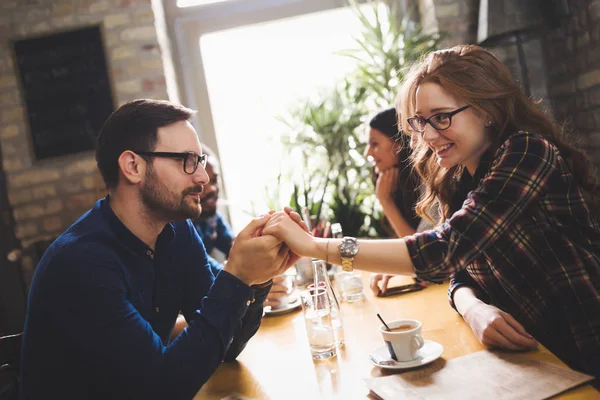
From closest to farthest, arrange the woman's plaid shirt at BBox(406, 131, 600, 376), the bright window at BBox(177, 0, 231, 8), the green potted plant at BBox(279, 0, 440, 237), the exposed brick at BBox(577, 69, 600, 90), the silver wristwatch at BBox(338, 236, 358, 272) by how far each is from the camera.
A: the woman's plaid shirt at BBox(406, 131, 600, 376), the silver wristwatch at BBox(338, 236, 358, 272), the exposed brick at BBox(577, 69, 600, 90), the green potted plant at BBox(279, 0, 440, 237), the bright window at BBox(177, 0, 231, 8)

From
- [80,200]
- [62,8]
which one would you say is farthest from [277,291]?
[62,8]

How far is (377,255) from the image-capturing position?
56.6 inches

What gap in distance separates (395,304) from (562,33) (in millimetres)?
2357

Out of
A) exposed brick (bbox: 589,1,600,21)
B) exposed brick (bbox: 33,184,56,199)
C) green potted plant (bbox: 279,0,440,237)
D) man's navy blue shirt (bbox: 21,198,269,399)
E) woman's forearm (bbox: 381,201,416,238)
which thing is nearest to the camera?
man's navy blue shirt (bbox: 21,198,269,399)

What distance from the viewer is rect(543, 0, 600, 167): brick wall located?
3002mm

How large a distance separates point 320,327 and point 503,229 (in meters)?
0.50

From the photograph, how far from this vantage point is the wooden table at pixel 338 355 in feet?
4.03

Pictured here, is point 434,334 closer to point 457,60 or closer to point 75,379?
point 457,60

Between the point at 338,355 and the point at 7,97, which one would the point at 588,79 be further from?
the point at 7,97

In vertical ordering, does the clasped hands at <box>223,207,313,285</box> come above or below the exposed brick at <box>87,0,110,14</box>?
below

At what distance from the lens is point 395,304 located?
1.78m

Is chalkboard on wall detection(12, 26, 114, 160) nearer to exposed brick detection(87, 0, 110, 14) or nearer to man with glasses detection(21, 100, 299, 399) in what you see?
exposed brick detection(87, 0, 110, 14)

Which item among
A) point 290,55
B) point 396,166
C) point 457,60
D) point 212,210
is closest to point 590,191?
point 457,60

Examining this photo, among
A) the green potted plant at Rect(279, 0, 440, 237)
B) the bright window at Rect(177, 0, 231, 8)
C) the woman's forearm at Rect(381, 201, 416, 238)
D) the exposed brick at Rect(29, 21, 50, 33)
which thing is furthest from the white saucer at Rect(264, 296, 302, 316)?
the bright window at Rect(177, 0, 231, 8)
